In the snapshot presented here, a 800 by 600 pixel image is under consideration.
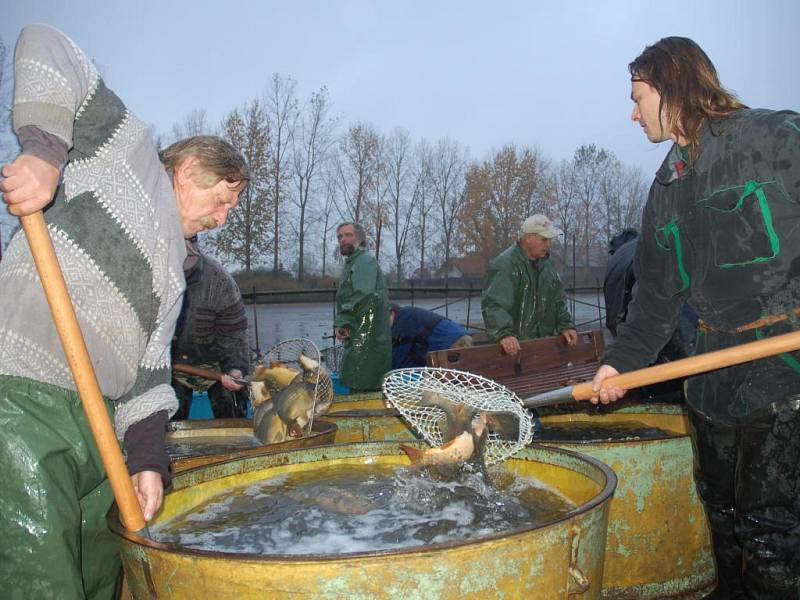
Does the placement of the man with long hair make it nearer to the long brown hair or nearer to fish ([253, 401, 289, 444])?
the long brown hair

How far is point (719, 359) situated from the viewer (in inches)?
100

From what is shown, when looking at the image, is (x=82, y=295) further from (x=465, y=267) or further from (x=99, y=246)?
(x=465, y=267)

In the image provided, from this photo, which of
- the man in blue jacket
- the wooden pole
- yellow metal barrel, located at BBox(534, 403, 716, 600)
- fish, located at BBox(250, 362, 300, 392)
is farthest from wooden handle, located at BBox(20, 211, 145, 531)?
the man in blue jacket

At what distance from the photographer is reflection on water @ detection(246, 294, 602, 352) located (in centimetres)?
2027

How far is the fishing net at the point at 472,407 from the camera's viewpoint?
3.10 meters

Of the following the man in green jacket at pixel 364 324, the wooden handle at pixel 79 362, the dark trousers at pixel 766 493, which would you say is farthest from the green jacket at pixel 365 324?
the wooden handle at pixel 79 362

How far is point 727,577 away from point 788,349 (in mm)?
1085

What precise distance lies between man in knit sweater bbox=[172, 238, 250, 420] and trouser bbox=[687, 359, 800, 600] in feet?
14.5

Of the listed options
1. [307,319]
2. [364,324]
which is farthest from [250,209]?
[364,324]

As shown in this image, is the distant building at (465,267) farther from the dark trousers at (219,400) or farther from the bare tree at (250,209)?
the dark trousers at (219,400)

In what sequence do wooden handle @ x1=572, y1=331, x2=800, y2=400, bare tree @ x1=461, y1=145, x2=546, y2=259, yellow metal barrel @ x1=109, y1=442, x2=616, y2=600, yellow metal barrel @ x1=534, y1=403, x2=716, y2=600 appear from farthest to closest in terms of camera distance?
bare tree @ x1=461, y1=145, x2=546, y2=259 < yellow metal barrel @ x1=534, y1=403, x2=716, y2=600 < wooden handle @ x1=572, y1=331, x2=800, y2=400 < yellow metal barrel @ x1=109, y1=442, x2=616, y2=600

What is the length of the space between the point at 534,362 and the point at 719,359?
3568 millimetres

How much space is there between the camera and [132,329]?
2.26 metres

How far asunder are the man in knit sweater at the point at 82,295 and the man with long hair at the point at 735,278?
1.80 metres
